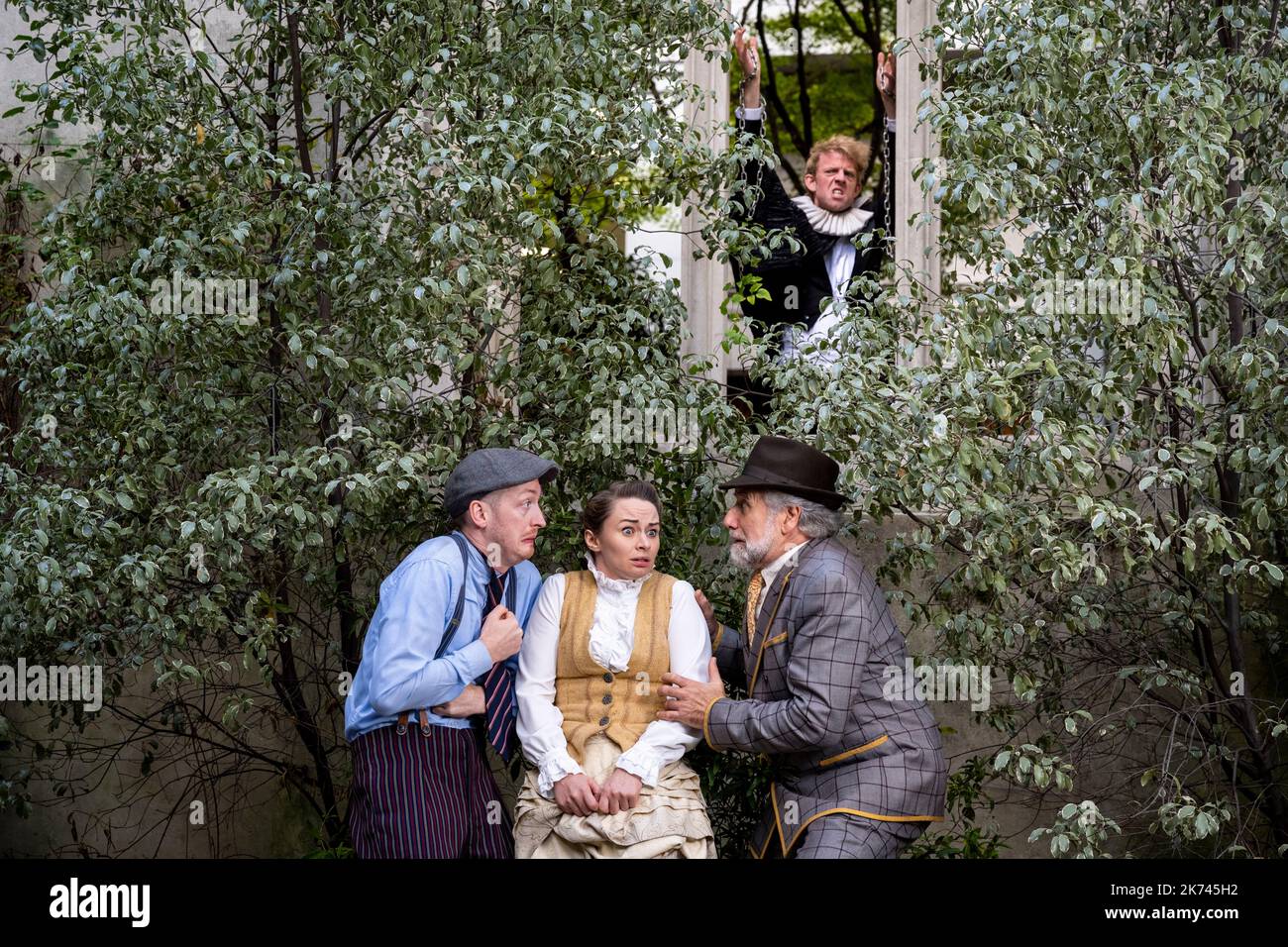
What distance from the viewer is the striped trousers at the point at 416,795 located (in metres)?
4.41

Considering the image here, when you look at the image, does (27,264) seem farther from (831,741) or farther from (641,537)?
(831,741)

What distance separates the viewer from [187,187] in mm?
5539

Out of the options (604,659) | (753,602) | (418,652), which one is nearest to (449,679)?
(418,652)

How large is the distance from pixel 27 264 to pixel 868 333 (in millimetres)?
4021

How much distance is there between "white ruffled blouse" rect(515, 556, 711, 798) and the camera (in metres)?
4.48

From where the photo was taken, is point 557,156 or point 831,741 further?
point 557,156

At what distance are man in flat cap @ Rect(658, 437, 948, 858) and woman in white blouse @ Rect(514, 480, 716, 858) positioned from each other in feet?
0.38

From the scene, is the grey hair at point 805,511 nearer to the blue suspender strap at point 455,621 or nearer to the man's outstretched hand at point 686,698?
the man's outstretched hand at point 686,698

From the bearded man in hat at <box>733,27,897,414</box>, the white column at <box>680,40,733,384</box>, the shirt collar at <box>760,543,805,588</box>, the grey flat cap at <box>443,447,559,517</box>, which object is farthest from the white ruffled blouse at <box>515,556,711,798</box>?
the white column at <box>680,40,733,384</box>

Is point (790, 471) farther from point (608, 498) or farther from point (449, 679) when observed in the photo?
point (449, 679)

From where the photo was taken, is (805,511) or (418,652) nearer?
(418,652)

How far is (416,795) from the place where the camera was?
4.43 m

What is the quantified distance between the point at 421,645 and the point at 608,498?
736mm
